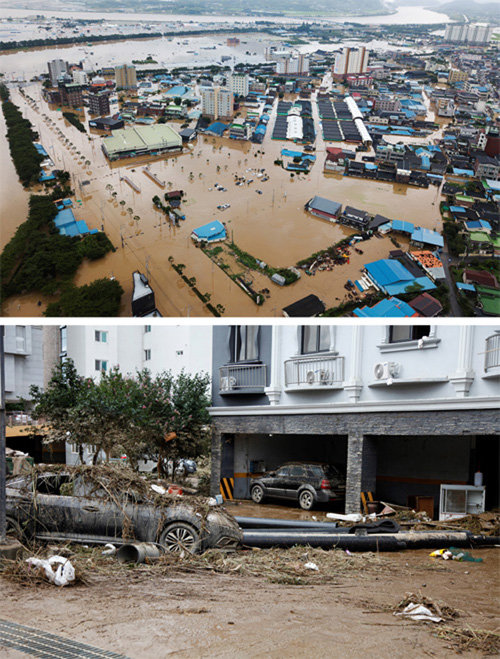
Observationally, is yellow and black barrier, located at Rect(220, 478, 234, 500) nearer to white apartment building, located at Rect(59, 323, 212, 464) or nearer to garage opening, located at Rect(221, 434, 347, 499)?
garage opening, located at Rect(221, 434, 347, 499)

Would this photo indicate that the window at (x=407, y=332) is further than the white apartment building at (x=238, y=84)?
No

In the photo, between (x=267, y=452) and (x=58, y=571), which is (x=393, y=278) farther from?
(x=58, y=571)

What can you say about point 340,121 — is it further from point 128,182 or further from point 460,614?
point 460,614

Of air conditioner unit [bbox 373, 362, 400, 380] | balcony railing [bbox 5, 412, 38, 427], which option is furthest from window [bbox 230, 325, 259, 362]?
balcony railing [bbox 5, 412, 38, 427]

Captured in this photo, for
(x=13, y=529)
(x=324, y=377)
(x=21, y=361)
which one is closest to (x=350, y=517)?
(x=324, y=377)

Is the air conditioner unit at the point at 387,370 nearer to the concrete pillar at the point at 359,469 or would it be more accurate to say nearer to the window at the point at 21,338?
the concrete pillar at the point at 359,469

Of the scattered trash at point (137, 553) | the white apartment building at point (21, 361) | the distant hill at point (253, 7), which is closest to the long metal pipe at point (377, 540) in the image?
the scattered trash at point (137, 553)
